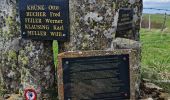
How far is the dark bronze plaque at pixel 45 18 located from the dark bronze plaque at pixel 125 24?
2.97 feet

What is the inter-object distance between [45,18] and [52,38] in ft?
1.04

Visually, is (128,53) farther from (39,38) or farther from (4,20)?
(4,20)

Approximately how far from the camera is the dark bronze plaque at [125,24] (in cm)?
914

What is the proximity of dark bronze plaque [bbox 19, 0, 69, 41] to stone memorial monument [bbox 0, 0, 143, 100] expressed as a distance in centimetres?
2

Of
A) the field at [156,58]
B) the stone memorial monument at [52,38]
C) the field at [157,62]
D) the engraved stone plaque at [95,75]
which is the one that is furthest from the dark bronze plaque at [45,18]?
the field at [156,58]

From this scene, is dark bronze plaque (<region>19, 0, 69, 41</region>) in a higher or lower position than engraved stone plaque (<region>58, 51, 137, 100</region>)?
higher

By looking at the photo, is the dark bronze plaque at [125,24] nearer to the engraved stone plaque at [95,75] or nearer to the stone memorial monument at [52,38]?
the stone memorial monument at [52,38]

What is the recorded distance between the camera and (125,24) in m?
9.36

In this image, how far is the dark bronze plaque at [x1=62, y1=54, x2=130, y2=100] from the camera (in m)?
7.34

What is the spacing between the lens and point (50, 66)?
9.31 metres

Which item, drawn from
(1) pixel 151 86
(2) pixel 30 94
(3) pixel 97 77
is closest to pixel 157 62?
(1) pixel 151 86

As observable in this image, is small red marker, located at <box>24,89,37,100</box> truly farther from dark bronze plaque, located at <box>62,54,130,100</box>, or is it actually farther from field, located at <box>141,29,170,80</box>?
field, located at <box>141,29,170,80</box>

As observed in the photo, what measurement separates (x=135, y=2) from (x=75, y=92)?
2533 mm

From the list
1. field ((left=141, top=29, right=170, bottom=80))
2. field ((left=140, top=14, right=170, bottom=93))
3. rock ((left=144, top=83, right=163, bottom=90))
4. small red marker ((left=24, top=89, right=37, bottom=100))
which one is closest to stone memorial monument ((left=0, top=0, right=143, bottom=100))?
small red marker ((left=24, top=89, right=37, bottom=100))
